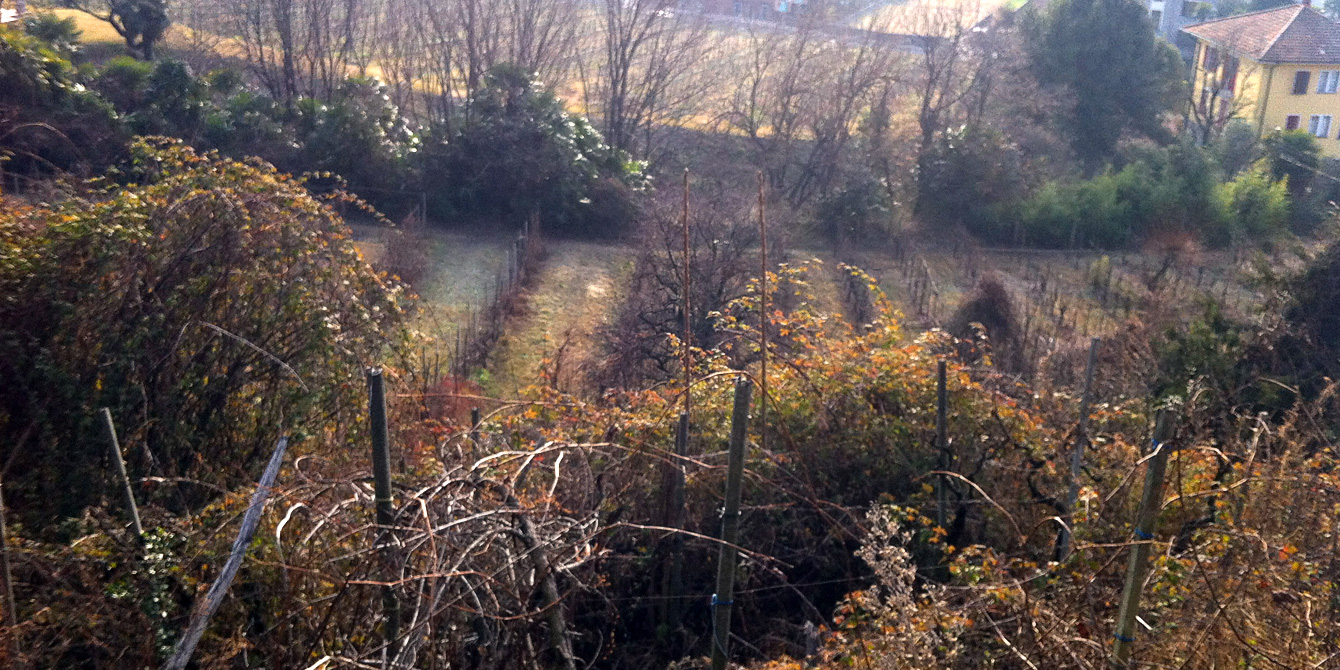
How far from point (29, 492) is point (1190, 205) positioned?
20914 millimetres

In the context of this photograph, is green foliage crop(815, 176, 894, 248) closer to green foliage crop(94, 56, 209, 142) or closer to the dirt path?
the dirt path

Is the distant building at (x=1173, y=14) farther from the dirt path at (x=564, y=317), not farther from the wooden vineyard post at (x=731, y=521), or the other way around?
the wooden vineyard post at (x=731, y=521)

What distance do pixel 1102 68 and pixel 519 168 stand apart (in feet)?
49.4

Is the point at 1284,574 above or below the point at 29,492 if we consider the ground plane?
above

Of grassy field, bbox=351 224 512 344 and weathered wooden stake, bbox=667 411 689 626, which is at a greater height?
weathered wooden stake, bbox=667 411 689 626

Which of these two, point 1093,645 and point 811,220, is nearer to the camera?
point 1093,645

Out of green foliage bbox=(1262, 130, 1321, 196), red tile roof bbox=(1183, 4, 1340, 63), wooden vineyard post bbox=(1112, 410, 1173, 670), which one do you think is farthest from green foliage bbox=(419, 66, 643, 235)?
red tile roof bbox=(1183, 4, 1340, 63)

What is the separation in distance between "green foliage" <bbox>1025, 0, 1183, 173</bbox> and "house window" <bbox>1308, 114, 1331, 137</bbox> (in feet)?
16.0

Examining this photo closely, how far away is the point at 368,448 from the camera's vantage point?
5152 mm

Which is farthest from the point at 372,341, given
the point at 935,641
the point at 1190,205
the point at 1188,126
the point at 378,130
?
the point at 1188,126

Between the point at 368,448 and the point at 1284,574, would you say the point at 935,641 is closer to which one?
the point at 1284,574

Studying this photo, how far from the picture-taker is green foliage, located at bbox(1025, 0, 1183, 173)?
22.6 meters

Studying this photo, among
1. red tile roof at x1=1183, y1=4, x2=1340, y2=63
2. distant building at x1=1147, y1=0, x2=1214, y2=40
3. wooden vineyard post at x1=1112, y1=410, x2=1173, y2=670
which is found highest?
distant building at x1=1147, y1=0, x2=1214, y2=40

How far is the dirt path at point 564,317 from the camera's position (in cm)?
1085
